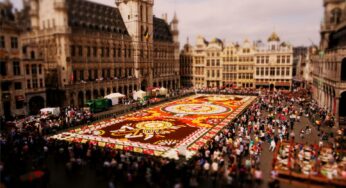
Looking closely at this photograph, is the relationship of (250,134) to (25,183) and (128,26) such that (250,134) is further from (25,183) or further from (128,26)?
(128,26)

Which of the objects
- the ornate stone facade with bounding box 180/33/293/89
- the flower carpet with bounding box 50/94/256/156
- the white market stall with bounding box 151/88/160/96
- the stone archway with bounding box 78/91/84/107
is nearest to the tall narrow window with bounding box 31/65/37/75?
the stone archway with bounding box 78/91/84/107

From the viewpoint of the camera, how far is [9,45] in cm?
3403

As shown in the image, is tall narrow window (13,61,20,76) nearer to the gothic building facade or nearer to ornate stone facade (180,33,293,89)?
the gothic building facade

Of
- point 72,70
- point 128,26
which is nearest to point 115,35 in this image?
point 128,26

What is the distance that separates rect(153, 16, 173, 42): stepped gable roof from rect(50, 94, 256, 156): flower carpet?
133 ft

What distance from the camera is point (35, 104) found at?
42812mm

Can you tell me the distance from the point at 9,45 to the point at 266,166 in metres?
35.1

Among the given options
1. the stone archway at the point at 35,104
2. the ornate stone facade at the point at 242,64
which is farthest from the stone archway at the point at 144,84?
the stone archway at the point at 35,104

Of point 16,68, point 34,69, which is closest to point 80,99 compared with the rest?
point 34,69

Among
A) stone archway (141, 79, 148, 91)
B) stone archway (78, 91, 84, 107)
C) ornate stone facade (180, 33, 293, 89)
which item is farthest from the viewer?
ornate stone facade (180, 33, 293, 89)

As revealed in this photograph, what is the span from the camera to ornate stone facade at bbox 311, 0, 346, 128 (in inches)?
1462

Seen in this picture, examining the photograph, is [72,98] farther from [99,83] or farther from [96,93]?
[99,83]

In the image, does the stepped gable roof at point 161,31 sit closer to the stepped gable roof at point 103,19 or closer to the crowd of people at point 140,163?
the stepped gable roof at point 103,19

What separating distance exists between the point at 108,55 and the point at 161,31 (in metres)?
30.6
